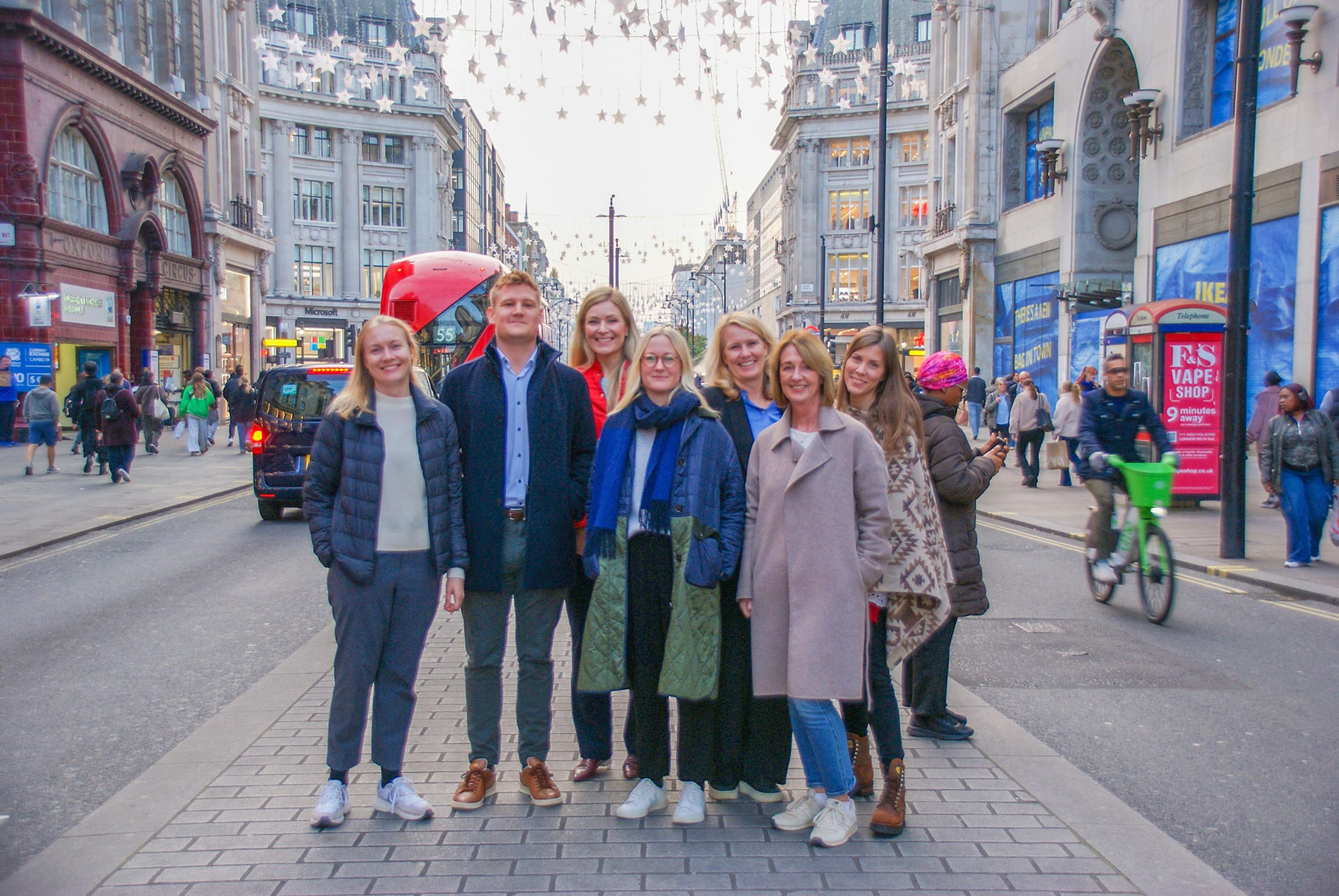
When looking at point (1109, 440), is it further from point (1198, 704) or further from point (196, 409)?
point (196, 409)

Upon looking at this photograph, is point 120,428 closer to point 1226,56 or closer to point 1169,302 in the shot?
point 1169,302

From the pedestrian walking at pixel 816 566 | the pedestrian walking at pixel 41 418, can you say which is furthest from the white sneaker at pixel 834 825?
the pedestrian walking at pixel 41 418

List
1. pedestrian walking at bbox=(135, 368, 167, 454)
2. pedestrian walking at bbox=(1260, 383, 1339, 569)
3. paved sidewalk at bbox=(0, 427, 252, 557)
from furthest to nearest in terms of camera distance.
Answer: pedestrian walking at bbox=(135, 368, 167, 454) → paved sidewalk at bbox=(0, 427, 252, 557) → pedestrian walking at bbox=(1260, 383, 1339, 569)

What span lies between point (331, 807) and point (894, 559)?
7.24ft

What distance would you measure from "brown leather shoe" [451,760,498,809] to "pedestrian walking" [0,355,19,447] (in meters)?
25.3

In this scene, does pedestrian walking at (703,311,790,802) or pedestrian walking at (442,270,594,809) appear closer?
pedestrian walking at (703,311,790,802)

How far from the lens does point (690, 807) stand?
157 inches

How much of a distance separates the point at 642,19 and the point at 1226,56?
16671 millimetres

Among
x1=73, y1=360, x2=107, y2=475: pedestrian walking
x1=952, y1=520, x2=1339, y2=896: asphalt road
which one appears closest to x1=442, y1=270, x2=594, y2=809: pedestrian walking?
x1=952, y1=520, x2=1339, y2=896: asphalt road

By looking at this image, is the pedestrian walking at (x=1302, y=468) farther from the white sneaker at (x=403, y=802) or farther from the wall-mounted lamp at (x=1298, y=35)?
the wall-mounted lamp at (x=1298, y=35)

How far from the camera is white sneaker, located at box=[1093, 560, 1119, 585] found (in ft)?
27.4

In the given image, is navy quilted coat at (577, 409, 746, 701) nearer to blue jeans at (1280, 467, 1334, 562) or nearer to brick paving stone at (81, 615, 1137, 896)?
brick paving stone at (81, 615, 1137, 896)

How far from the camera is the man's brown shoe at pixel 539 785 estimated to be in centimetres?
415

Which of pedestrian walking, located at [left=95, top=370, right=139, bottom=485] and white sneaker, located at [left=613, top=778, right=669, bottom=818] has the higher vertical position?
pedestrian walking, located at [left=95, top=370, right=139, bottom=485]
